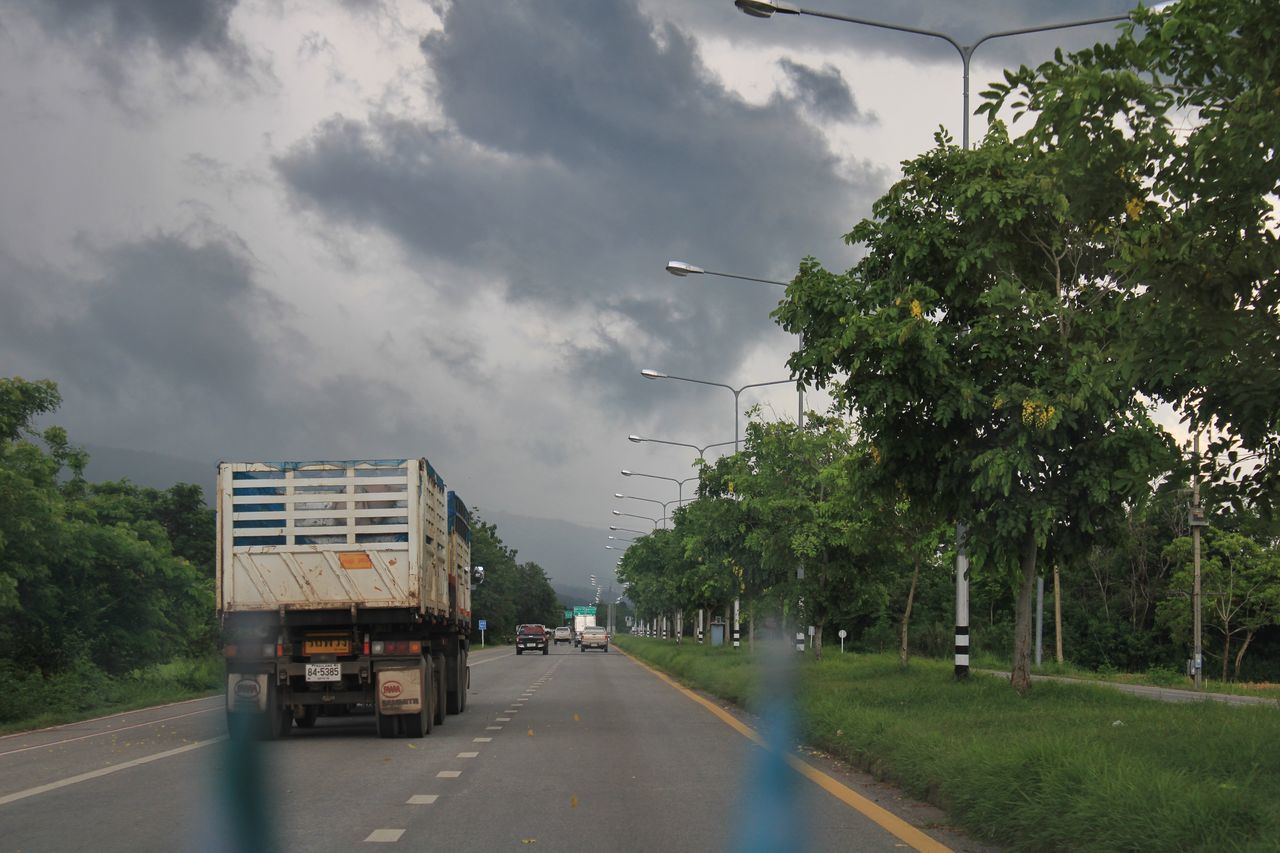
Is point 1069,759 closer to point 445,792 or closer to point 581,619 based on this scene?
point 445,792

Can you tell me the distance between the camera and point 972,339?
645 inches

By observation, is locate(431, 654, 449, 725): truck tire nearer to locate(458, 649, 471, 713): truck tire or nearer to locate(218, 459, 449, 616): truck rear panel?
locate(458, 649, 471, 713): truck tire

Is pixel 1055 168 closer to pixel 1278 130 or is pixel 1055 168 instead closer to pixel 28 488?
pixel 1278 130

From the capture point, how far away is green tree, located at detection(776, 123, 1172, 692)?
15.7 meters

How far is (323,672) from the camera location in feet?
57.5

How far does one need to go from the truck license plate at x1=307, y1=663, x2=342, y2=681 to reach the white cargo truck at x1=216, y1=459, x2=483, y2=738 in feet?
0.04

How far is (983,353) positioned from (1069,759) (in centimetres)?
774

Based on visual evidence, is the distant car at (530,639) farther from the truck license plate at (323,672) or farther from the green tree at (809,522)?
the truck license plate at (323,672)

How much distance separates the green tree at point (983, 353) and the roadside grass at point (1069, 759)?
2156 mm

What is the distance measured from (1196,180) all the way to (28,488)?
80.8ft

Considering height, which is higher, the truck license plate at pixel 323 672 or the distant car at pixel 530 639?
the truck license plate at pixel 323 672

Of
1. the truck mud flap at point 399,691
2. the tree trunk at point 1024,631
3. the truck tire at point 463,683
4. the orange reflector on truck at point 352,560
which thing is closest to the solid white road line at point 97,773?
the truck mud flap at point 399,691

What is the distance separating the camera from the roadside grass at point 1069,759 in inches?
289

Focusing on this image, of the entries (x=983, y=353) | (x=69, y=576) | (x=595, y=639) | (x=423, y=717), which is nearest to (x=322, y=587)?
(x=423, y=717)
